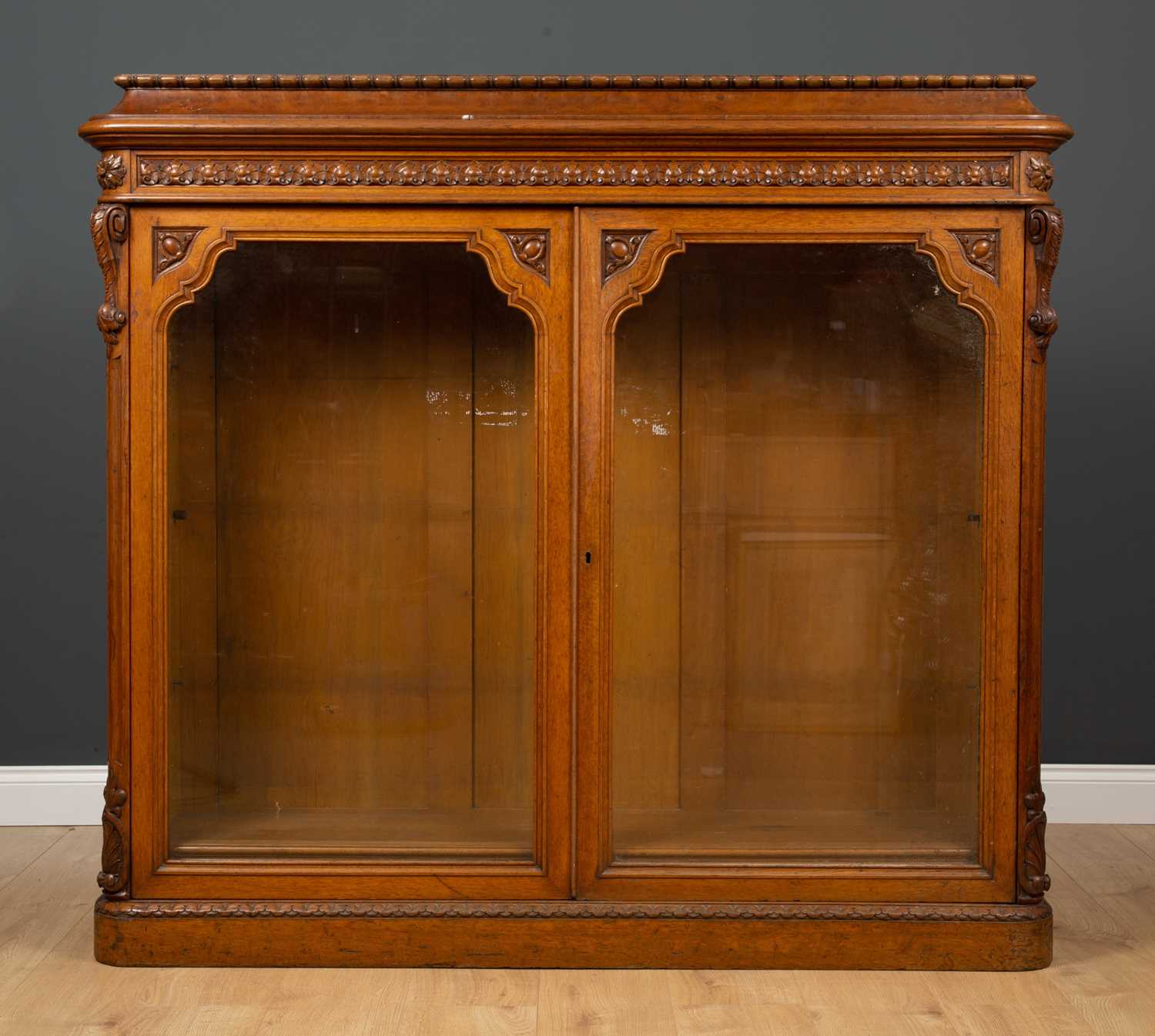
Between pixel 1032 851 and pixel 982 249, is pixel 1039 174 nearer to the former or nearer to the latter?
pixel 982 249

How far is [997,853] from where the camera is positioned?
2.35 metres

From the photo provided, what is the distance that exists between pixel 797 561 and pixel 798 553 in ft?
0.06

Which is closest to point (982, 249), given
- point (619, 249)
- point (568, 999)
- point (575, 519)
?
point (619, 249)

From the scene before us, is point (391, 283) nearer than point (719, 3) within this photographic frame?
Yes

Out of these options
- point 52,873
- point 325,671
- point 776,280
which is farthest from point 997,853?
point 52,873

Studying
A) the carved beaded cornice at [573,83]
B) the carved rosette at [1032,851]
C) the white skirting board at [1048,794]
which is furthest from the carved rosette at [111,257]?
the carved rosette at [1032,851]

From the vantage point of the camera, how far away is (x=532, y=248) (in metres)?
2.33

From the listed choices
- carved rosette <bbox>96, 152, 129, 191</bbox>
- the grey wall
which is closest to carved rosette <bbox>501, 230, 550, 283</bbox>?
carved rosette <bbox>96, 152, 129, 191</bbox>

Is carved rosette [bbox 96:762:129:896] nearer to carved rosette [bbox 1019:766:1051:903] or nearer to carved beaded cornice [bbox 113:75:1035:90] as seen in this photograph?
carved beaded cornice [bbox 113:75:1035:90]

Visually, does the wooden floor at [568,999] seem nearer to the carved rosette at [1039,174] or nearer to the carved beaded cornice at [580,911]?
the carved beaded cornice at [580,911]

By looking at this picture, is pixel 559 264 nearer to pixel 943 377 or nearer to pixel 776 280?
pixel 776 280

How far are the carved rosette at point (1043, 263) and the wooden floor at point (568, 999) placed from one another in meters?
1.14

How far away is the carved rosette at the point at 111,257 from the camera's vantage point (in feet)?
7.53

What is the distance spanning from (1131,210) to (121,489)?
2.56 meters
